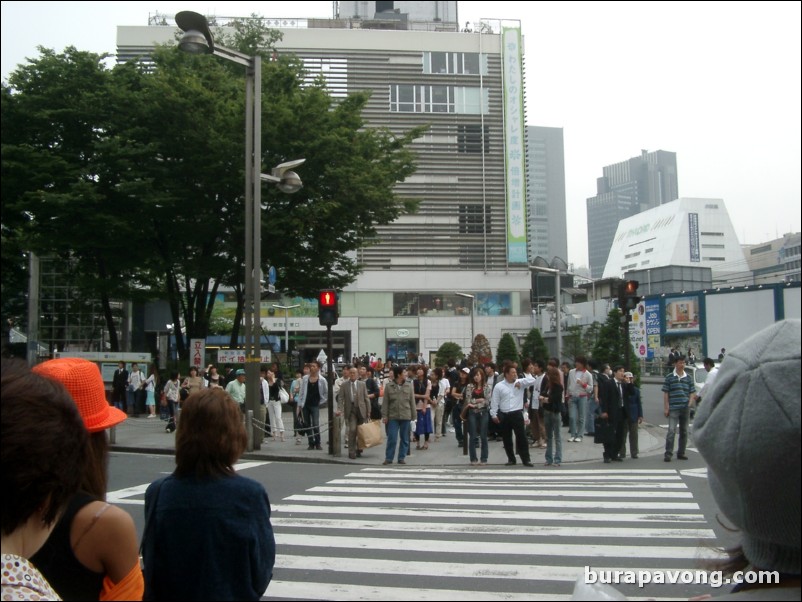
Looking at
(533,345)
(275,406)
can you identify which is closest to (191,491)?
(275,406)

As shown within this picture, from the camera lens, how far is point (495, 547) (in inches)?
305

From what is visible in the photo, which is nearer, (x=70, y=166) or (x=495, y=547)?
(x=495, y=547)

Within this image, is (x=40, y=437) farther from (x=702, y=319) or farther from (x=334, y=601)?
(x=334, y=601)

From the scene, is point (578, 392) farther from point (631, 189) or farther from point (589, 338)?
point (589, 338)

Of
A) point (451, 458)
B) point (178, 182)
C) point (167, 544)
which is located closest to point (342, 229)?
point (178, 182)

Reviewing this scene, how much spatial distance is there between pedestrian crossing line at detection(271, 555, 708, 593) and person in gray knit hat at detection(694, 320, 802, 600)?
204 inches

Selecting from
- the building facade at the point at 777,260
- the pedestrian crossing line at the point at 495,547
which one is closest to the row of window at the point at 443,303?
the pedestrian crossing line at the point at 495,547

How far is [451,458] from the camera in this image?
1658 cm

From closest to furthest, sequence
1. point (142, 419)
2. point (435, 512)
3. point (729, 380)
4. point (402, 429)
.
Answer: point (729, 380) → point (435, 512) → point (402, 429) → point (142, 419)

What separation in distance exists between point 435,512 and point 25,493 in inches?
328

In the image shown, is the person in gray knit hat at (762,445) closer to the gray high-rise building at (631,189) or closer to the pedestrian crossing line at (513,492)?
the gray high-rise building at (631,189)

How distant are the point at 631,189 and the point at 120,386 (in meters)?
26.8

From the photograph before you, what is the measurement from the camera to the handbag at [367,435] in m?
16.4

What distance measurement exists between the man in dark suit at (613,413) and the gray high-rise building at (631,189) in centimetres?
1037
